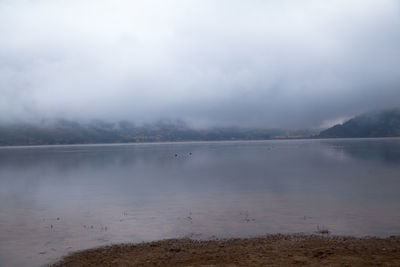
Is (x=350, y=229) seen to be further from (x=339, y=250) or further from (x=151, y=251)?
(x=151, y=251)

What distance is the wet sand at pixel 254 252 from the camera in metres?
16.6

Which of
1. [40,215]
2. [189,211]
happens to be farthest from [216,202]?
[40,215]

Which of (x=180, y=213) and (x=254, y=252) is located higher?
(x=254, y=252)

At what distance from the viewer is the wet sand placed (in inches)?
653

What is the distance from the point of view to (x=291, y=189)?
4984 centimetres

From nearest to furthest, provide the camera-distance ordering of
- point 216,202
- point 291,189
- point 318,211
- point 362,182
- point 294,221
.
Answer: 1. point 294,221
2. point 318,211
3. point 216,202
4. point 291,189
5. point 362,182

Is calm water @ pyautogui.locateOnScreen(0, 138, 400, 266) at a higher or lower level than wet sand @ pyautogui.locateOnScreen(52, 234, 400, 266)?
lower

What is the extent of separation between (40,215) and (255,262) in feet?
89.0

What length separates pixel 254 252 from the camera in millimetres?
18766

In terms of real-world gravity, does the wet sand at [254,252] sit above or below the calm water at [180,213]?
above

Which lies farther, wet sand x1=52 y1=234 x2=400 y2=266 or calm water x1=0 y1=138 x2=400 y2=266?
calm water x1=0 y1=138 x2=400 y2=266

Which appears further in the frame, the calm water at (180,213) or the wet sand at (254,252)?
the calm water at (180,213)

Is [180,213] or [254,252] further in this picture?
[180,213]

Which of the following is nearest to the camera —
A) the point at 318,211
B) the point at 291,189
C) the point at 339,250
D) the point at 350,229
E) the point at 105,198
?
the point at 339,250
